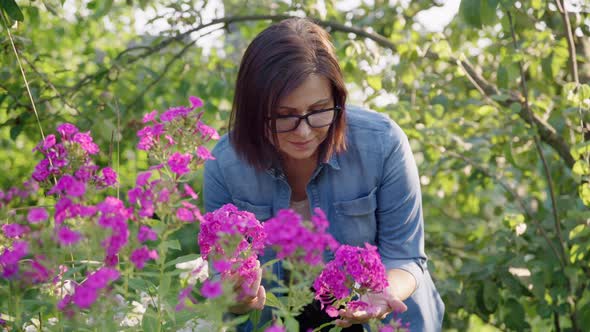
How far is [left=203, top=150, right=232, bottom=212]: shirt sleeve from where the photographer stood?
233 centimetres

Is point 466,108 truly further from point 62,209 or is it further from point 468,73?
point 62,209

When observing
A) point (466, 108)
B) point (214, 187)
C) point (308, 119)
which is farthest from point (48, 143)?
point (466, 108)

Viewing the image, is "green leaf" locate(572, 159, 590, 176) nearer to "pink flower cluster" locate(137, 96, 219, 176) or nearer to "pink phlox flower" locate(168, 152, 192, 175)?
"pink flower cluster" locate(137, 96, 219, 176)

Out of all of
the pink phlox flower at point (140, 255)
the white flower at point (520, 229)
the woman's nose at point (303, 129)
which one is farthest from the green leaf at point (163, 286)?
the white flower at point (520, 229)

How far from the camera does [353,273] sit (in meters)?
1.44

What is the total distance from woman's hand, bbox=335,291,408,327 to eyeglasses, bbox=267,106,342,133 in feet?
1.58

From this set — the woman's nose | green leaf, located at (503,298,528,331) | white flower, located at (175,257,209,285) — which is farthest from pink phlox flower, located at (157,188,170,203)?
green leaf, located at (503,298,528,331)

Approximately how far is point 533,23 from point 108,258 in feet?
7.94

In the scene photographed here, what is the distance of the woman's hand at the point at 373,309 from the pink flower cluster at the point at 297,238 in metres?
0.38

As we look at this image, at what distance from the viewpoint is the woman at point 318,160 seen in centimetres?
198

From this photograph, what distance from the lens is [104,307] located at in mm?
1163

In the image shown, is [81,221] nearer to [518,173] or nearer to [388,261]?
[388,261]

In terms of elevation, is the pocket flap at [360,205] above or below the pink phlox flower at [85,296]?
below

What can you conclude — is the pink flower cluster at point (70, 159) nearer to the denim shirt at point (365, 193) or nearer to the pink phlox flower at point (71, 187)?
the pink phlox flower at point (71, 187)
